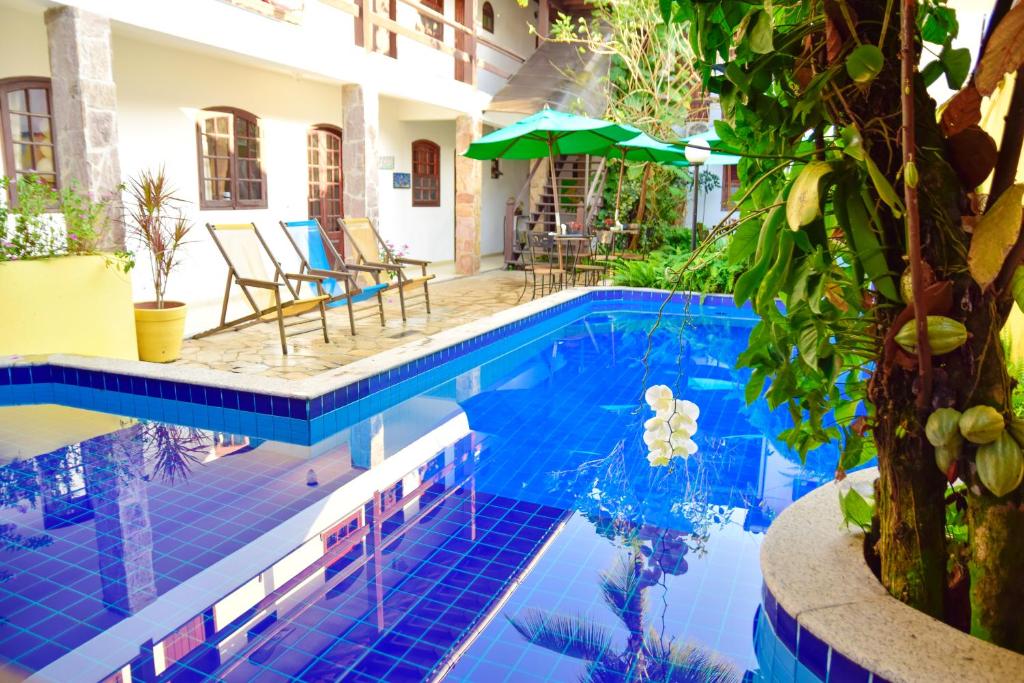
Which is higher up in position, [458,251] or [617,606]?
[458,251]

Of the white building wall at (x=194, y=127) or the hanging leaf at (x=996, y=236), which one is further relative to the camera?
the white building wall at (x=194, y=127)

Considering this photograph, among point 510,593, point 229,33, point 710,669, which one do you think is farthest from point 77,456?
point 229,33

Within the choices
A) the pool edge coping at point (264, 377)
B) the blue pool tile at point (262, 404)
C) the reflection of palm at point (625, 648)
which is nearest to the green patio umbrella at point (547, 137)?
the pool edge coping at point (264, 377)

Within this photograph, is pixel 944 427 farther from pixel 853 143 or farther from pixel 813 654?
pixel 813 654

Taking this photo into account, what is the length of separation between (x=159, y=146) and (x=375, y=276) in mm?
2948

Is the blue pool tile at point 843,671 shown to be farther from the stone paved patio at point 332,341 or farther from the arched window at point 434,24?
the arched window at point 434,24

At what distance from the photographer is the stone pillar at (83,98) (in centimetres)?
596

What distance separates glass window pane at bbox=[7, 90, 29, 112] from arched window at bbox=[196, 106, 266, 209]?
6.80ft

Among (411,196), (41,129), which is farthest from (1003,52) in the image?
(411,196)

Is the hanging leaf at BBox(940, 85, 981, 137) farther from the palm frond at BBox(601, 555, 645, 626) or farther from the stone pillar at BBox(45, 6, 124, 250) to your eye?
the stone pillar at BBox(45, 6, 124, 250)

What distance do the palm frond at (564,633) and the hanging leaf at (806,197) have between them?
1.75 metres

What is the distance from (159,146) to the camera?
862cm

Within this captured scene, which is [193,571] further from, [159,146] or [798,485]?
[159,146]

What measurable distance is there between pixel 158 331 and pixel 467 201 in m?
7.34
